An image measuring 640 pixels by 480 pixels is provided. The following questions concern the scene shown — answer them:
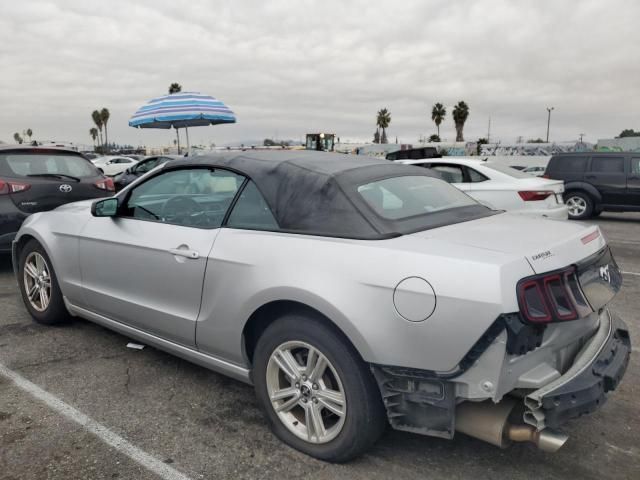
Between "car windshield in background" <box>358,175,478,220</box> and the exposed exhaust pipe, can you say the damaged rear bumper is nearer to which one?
the exposed exhaust pipe

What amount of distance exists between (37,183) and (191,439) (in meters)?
4.71

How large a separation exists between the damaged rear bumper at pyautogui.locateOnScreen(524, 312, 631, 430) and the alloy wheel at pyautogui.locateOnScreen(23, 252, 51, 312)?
3.80 metres

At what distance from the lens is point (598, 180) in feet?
41.4

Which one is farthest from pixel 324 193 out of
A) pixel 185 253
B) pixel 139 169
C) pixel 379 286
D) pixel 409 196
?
pixel 139 169

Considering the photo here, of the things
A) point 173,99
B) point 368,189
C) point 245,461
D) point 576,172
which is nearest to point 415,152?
point 576,172

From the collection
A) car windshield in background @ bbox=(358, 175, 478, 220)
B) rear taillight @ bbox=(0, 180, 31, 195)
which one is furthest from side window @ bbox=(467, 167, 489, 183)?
rear taillight @ bbox=(0, 180, 31, 195)

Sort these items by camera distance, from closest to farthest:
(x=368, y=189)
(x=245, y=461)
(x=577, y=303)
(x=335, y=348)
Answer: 1. (x=577, y=303)
2. (x=335, y=348)
3. (x=245, y=461)
4. (x=368, y=189)

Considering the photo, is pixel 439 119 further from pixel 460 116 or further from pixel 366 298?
pixel 366 298

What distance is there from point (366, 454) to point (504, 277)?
3.94ft

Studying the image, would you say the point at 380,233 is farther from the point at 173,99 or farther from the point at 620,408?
the point at 173,99

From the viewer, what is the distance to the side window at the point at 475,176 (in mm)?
8328

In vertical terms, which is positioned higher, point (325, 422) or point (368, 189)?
point (368, 189)

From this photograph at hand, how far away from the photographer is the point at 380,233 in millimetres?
2543

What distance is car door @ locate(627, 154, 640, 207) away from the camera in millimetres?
12156
